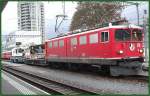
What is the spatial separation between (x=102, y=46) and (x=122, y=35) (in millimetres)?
1316

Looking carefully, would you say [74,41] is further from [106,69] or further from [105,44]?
[105,44]

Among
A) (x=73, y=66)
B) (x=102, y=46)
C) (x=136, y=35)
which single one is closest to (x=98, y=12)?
(x=73, y=66)

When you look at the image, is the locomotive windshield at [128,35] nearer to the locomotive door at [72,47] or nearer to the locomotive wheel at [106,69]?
the locomotive wheel at [106,69]

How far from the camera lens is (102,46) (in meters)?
21.7

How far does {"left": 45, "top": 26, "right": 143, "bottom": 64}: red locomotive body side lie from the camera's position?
20.9 m

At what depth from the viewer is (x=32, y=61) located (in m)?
46.6

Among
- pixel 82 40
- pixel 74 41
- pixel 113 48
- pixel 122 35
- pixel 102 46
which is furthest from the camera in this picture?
pixel 74 41

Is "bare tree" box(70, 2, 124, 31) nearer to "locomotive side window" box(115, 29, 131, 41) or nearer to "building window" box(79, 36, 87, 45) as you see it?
"building window" box(79, 36, 87, 45)

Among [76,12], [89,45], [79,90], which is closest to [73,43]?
[89,45]

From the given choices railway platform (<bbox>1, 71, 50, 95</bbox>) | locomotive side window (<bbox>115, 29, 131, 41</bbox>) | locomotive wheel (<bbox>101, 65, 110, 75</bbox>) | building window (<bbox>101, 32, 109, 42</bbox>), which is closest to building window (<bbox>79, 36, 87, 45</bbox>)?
locomotive wheel (<bbox>101, 65, 110, 75</bbox>)

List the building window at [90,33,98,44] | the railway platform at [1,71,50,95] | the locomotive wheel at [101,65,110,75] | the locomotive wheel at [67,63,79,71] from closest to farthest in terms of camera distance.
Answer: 1. the railway platform at [1,71,50,95]
2. the locomotive wheel at [101,65,110,75]
3. the building window at [90,33,98,44]
4. the locomotive wheel at [67,63,79,71]

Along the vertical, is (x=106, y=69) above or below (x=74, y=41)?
below

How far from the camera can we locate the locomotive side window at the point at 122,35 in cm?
2116

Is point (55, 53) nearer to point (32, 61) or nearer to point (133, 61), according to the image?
point (133, 61)
